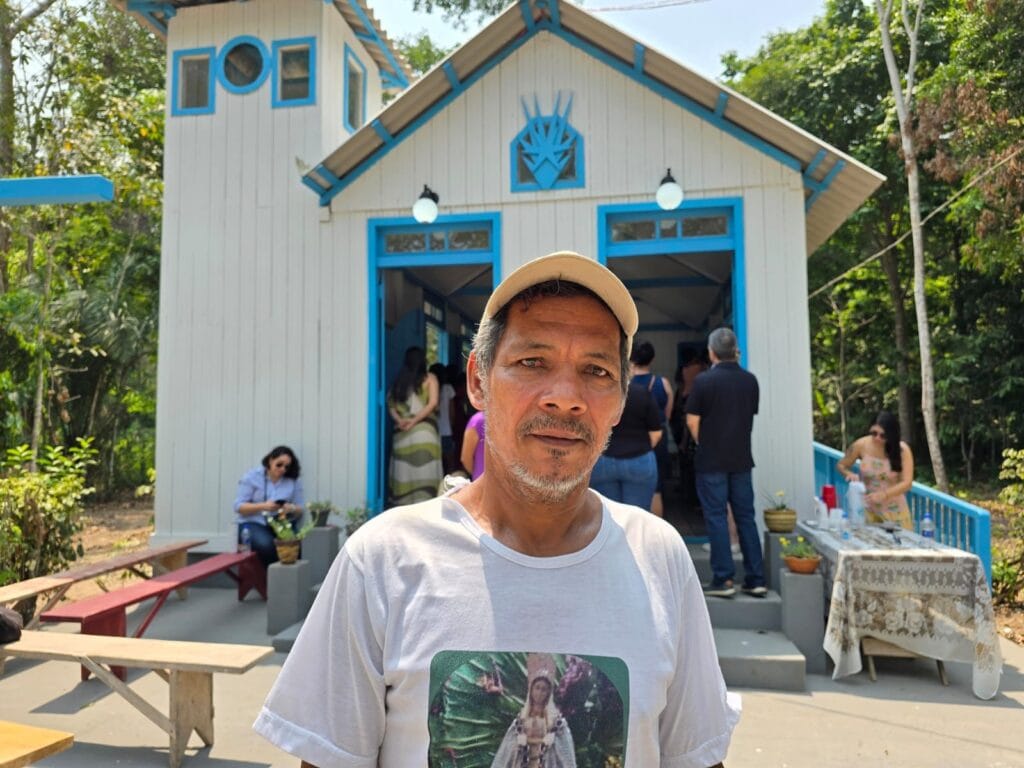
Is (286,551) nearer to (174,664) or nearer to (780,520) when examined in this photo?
(174,664)

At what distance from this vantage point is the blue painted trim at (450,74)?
280 inches

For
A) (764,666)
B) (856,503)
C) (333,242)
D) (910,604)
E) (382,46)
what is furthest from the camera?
(382,46)

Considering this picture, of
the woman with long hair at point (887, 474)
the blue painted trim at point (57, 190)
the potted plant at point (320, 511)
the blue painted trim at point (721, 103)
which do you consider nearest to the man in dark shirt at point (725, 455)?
the woman with long hair at point (887, 474)

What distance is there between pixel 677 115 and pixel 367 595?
679 centimetres

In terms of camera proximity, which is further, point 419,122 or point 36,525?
point 419,122

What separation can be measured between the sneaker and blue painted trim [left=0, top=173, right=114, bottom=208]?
A: 477cm

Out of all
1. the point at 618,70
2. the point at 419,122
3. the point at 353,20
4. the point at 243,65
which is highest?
the point at 353,20

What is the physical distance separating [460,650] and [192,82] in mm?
8598

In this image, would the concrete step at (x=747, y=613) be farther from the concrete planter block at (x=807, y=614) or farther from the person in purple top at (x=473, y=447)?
the person in purple top at (x=473, y=447)

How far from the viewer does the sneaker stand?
5641mm

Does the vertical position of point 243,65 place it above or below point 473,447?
above

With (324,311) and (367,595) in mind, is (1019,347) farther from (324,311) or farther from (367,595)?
(367,595)

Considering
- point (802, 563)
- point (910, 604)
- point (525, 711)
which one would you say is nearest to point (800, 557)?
point (802, 563)

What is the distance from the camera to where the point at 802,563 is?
5297mm
